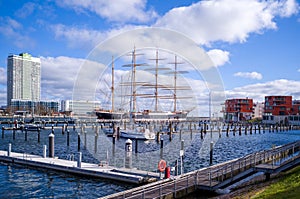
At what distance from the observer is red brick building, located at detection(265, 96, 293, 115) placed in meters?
143

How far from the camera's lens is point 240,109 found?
566 ft

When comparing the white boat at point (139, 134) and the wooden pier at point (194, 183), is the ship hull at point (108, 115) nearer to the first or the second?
the white boat at point (139, 134)

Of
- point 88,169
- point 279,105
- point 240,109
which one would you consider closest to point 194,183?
point 88,169

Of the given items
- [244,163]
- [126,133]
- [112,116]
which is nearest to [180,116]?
[112,116]

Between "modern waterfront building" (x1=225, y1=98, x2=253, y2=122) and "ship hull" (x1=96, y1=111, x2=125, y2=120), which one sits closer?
"ship hull" (x1=96, y1=111, x2=125, y2=120)

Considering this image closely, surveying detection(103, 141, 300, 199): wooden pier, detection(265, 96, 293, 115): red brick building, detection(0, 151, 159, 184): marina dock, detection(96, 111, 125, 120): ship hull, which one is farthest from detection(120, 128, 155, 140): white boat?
detection(265, 96, 293, 115): red brick building

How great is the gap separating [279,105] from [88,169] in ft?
435

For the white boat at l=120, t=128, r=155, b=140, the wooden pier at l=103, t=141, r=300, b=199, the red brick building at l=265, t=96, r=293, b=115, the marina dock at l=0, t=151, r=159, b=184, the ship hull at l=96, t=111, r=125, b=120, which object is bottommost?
the white boat at l=120, t=128, r=155, b=140

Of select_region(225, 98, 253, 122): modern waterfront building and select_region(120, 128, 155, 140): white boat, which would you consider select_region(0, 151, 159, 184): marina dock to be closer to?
select_region(120, 128, 155, 140): white boat

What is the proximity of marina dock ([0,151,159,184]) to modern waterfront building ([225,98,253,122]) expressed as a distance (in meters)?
147

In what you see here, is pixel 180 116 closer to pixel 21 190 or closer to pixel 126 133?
pixel 126 133

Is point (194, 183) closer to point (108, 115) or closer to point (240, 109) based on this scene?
point (108, 115)

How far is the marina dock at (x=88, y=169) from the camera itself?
84.1ft

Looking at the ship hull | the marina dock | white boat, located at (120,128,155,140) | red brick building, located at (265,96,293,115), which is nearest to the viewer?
the marina dock
